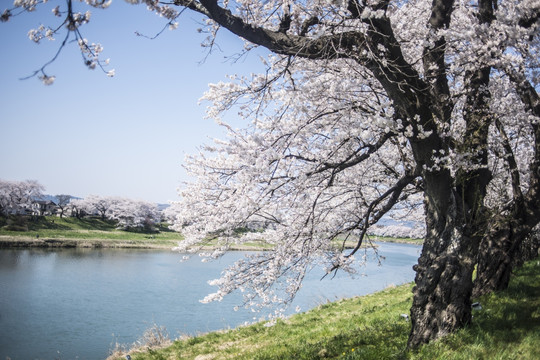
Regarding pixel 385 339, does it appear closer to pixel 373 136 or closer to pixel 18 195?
pixel 373 136

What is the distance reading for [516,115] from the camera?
8.15 m

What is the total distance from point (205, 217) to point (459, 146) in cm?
503

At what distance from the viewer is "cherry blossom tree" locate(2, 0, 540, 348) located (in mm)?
4879

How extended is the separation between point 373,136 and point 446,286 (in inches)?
106

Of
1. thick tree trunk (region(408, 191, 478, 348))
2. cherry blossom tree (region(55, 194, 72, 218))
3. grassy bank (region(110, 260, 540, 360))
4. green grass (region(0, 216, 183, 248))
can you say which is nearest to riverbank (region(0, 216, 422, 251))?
green grass (region(0, 216, 183, 248))

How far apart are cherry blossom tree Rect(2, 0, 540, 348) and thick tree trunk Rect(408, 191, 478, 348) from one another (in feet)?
0.06

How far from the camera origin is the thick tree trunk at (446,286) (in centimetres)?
508

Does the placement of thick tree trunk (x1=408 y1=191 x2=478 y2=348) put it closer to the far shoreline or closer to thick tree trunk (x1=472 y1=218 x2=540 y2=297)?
thick tree trunk (x1=472 y1=218 x2=540 y2=297)

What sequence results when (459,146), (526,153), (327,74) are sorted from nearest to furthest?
→ (459,146) → (327,74) → (526,153)

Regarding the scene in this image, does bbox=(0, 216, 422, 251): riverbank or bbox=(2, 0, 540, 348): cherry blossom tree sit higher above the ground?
bbox=(2, 0, 540, 348): cherry blossom tree

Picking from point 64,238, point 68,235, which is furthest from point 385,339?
point 68,235

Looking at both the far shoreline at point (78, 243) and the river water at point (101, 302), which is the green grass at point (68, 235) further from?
the river water at point (101, 302)

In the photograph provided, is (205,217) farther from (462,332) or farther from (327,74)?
(462,332)

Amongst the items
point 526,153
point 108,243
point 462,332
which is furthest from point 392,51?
point 108,243
